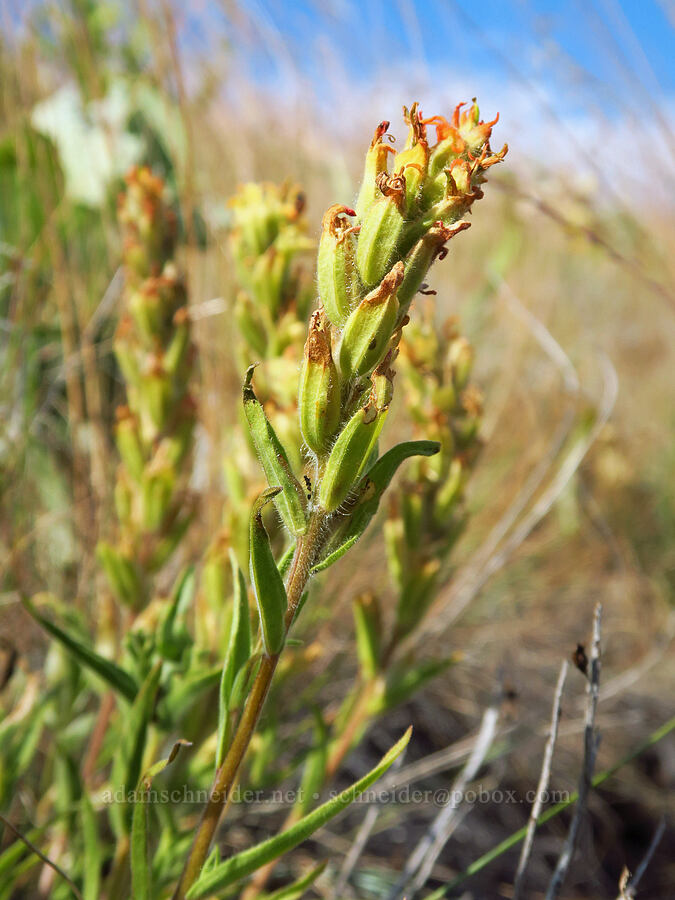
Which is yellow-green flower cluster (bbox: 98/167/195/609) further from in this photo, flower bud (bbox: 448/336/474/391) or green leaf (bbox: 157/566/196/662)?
flower bud (bbox: 448/336/474/391)

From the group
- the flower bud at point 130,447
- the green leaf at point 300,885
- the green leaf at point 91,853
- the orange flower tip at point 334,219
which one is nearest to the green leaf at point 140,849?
the green leaf at point 300,885

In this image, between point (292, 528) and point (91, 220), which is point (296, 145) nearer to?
point (91, 220)

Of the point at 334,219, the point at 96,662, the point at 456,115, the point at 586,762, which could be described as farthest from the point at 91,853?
the point at 456,115

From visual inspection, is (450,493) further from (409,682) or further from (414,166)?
(414,166)

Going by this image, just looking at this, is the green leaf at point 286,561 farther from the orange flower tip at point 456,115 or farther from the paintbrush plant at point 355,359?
the orange flower tip at point 456,115

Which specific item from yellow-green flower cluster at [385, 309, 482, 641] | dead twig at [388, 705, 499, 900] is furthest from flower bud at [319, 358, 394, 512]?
dead twig at [388, 705, 499, 900]
